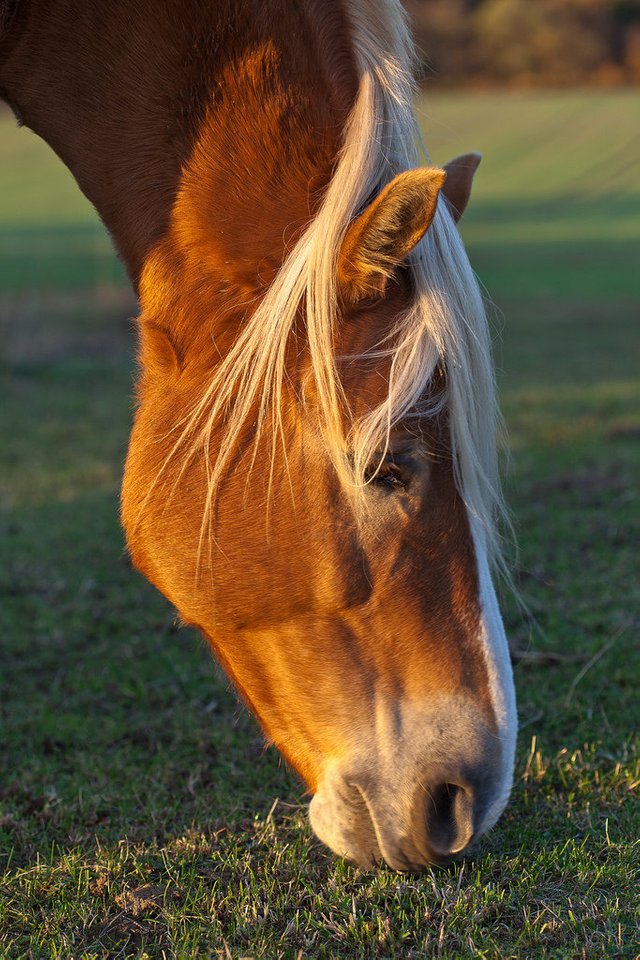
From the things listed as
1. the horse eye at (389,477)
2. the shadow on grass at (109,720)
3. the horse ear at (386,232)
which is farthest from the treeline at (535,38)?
the horse eye at (389,477)

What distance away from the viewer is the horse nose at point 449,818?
70.4 inches

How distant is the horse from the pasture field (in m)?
0.23

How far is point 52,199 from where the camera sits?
3084 cm

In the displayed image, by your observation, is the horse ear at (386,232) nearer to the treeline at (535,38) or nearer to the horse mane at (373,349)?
the horse mane at (373,349)

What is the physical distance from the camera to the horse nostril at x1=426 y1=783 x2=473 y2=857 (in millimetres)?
1791

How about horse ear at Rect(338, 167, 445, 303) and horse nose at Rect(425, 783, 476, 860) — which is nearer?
horse ear at Rect(338, 167, 445, 303)

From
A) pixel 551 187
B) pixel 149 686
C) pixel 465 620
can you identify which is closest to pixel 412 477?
pixel 465 620

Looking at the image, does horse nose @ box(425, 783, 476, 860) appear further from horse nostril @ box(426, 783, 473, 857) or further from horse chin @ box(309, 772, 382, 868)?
horse chin @ box(309, 772, 382, 868)

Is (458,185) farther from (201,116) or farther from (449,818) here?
(449,818)

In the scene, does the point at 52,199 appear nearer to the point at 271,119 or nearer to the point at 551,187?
the point at 551,187

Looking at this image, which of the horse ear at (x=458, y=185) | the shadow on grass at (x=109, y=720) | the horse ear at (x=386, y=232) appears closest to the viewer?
the horse ear at (x=386, y=232)

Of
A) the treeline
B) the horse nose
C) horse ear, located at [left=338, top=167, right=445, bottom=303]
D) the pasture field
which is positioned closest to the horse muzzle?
the horse nose

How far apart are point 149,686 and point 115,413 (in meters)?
4.58

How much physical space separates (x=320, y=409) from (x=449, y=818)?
841mm
